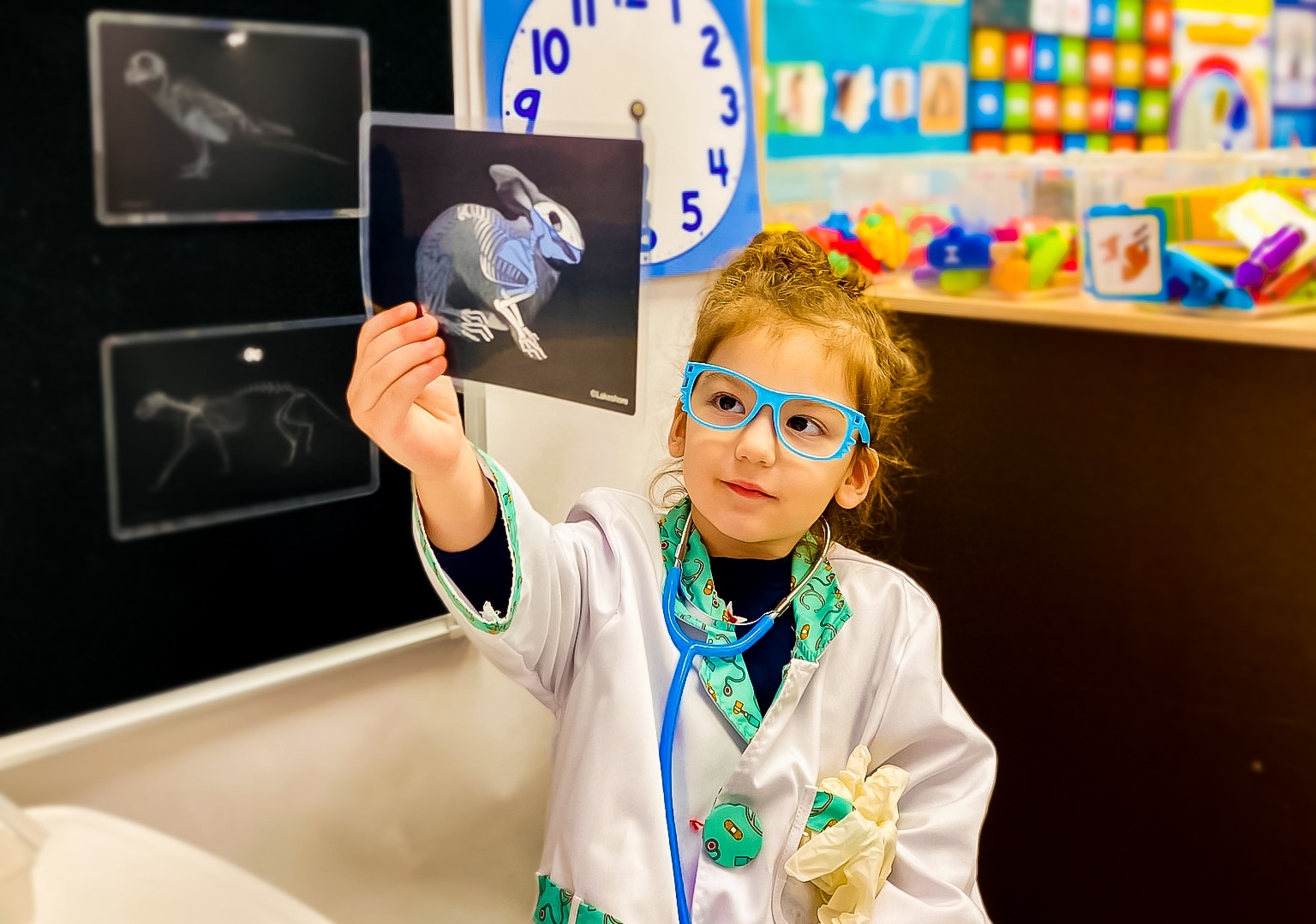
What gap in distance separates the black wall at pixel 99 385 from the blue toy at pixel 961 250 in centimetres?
74

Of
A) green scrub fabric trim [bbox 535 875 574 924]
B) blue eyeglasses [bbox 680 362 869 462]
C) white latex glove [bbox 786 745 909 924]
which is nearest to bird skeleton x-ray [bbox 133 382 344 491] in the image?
blue eyeglasses [bbox 680 362 869 462]

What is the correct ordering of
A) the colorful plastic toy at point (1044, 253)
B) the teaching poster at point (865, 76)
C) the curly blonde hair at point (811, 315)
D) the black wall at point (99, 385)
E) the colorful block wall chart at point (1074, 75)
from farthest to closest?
the colorful block wall chart at point (1074, 75)
the teaching poster at point (865, 76)
the colorful plastic toy at point (1044, 253)
the curly blonde hair at point (811, 315)
the black wall at point (99, 385)

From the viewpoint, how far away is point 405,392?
80 cm

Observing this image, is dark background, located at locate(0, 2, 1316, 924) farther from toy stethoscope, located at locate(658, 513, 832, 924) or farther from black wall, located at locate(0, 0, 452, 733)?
toy stethoscope, located at locate(658, 513, 832, 924)

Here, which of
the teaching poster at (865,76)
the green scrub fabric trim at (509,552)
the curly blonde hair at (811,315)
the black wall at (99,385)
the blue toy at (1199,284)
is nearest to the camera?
the black wall at (99,385)

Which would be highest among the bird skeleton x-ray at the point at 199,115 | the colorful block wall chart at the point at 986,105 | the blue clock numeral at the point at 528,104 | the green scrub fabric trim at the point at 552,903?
the colorful block wall chart at the point at 986,105

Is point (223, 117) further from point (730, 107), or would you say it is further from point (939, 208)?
point (939, 208)

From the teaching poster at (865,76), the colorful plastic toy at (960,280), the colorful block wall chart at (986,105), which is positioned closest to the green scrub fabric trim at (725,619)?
the colorful plastic toy at (960,280)

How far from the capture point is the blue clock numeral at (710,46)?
1153 mm

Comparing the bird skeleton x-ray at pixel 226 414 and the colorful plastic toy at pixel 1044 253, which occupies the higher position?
the colorful plastic toy at pixel 1044 253

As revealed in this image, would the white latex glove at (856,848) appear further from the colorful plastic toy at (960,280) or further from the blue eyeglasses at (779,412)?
the colorful plastic toy at (960,280)

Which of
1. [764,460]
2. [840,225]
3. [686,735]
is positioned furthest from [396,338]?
[840,225]

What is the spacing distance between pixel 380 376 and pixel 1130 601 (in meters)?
1.00

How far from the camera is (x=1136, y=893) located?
145cm
